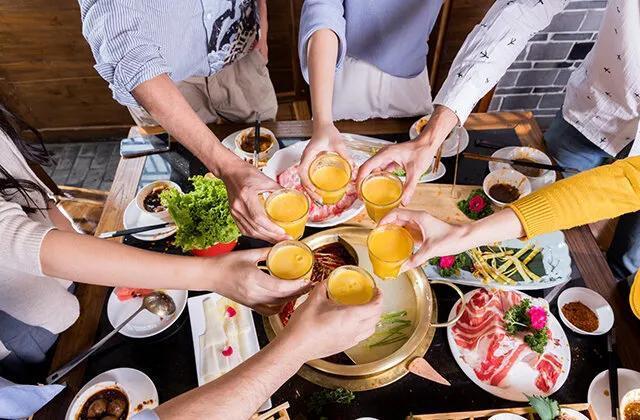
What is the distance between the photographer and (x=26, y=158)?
208 centimetres

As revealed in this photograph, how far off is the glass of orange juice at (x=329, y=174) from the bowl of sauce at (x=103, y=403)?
1.23 meters

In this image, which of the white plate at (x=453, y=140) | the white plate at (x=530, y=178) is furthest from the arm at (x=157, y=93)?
the white plate at (x=530, y=178)

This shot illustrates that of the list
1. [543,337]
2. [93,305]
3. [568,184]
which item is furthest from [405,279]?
[93,305]

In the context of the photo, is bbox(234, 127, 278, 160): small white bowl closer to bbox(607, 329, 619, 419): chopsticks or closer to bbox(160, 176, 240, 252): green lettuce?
bbox(160, 176, 240, 252): green lettuce

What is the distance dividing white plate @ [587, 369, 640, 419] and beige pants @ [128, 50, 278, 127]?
7.93 feet

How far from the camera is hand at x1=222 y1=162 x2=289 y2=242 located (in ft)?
6.29

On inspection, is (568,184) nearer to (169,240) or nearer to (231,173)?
(231,173)

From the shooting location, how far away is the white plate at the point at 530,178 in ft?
7.99

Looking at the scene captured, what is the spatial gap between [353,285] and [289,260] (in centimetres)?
30

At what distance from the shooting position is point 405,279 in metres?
2.10

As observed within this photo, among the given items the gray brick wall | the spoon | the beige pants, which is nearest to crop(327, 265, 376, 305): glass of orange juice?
the spoon

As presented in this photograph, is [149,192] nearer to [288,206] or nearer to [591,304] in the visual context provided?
[288,206]

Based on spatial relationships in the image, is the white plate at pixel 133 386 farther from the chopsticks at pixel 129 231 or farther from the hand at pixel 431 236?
the hand at pixel 431 236

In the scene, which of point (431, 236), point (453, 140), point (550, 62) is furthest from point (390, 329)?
point (550, 62)
